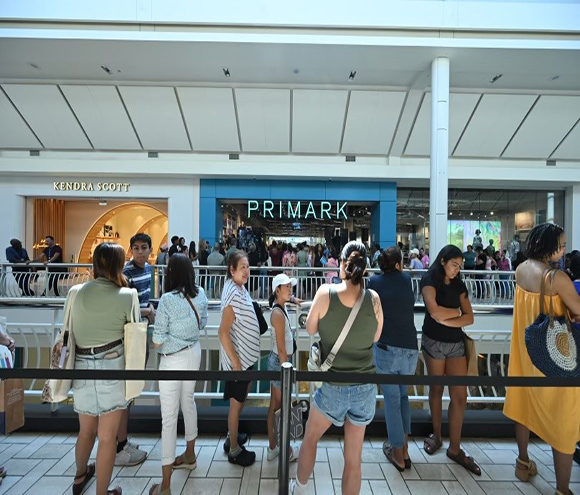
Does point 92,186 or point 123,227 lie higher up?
point 92,186

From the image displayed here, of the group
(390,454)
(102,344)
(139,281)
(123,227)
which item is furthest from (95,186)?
(390,454)

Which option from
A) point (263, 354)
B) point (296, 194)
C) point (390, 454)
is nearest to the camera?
point (390, 454)

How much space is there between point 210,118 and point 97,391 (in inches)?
433

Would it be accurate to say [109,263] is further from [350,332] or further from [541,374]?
[541,374]

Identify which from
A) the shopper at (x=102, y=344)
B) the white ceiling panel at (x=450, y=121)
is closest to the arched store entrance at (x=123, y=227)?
the white ceiling panel at (x=450, y=121)

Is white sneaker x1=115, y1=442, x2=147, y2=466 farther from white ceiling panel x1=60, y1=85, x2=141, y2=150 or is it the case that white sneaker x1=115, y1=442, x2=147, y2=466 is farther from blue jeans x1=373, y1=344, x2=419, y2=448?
white ceiling panel x1=60, y1=85, x2=141, y2=150

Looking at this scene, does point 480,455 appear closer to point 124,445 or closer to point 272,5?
point 124,445

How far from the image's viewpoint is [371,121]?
1206 centimetres

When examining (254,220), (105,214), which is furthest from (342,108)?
(105,214)

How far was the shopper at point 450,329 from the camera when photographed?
9.92ft

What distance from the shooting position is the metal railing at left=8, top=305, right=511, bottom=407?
3.95m

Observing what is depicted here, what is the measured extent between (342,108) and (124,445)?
10.9 metres

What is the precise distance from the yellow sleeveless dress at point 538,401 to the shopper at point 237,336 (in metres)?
2.04

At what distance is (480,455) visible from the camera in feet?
10.7
